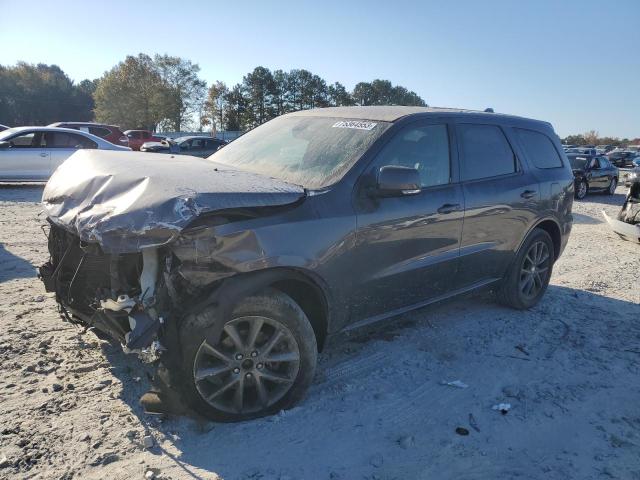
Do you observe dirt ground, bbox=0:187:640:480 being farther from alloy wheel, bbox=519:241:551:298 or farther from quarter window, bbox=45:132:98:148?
quarter window, bbox=45:132:98:148

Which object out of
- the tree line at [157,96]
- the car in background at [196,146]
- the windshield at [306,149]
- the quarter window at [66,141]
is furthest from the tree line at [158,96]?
the windshield at [306,149]

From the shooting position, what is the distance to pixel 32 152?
12.2m

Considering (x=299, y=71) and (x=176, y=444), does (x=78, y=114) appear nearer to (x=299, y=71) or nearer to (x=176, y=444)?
(x=299, y=71)

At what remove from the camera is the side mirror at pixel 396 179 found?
10.6 feet

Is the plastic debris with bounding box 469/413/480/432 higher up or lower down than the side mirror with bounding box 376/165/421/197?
lower down

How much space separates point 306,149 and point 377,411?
1.95 metres

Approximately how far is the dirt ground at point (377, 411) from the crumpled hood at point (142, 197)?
3.61 ft

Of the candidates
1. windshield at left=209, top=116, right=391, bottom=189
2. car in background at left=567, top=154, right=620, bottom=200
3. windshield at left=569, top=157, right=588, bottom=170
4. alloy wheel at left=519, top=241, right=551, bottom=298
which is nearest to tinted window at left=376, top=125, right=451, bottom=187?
windshield at left=209, top=116, right=391, bottom=189

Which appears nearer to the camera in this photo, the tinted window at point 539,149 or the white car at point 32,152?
the tinted window at point 539,149

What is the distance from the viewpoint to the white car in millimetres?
11984

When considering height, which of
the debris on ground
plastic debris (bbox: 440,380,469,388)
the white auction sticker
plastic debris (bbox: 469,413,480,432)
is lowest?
plastic debris (bbox: 469,413,480,432)

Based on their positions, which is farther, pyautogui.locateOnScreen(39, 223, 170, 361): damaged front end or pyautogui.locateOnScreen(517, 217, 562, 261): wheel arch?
pyautogui.locateOnScreen(517, 217, 562, 261): wheel arch

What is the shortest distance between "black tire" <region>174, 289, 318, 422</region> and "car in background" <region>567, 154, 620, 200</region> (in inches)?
642

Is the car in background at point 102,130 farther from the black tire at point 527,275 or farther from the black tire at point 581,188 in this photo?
the black tire at point 527,275
